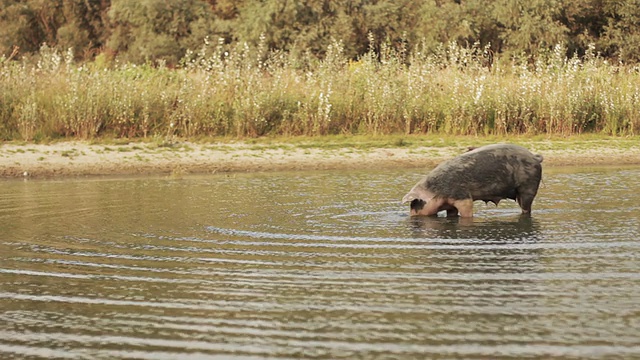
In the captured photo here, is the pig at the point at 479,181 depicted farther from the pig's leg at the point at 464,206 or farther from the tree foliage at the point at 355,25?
the tree foliage at the point at 355,25

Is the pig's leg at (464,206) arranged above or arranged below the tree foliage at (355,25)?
below

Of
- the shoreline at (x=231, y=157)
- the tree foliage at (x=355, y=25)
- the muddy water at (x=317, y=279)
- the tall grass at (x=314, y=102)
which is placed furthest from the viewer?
the tree foliage at (x=355, y=25)

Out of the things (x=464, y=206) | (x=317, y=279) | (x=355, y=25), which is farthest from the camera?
(x=355, y=25)

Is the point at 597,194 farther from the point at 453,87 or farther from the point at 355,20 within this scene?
the point at 355,20

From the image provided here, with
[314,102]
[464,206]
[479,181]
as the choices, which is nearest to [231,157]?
[314,102]

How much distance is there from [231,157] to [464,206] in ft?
28.1

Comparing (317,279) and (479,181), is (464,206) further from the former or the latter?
(317,279)

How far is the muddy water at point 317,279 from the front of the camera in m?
5.89

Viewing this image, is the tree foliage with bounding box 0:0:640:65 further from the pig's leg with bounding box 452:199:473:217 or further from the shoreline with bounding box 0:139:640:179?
the pig's leg with bounding box 452:199:473:217

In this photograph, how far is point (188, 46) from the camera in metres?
41.5

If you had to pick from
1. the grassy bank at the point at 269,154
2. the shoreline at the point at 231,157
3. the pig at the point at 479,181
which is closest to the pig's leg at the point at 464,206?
the pig at the point at 479,181

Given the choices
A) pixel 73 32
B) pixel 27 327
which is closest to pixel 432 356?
pixel 27 327

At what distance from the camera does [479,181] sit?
35.0 feet

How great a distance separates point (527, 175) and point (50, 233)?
5.02 metres
